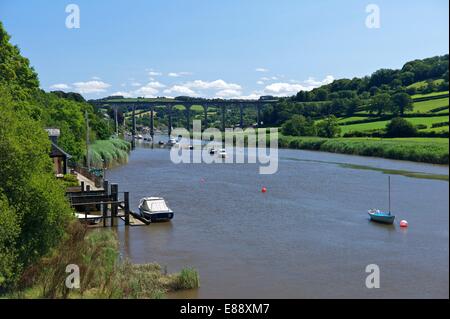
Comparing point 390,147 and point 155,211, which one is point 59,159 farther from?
point 390,147

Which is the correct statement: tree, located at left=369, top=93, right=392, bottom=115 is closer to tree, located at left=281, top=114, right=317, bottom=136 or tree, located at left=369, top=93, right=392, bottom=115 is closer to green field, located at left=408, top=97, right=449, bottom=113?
green field, located at left=408, top=97, right=449, bottom=113

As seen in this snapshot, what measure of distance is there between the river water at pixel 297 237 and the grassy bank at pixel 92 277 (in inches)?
49.4

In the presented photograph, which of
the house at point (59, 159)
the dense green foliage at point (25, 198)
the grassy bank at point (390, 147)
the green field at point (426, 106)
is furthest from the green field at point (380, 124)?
the dense green foliage at point (25, 198)

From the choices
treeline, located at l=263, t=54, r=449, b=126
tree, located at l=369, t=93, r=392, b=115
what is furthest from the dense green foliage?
tree, located at l=369, t=93, r=392, b=115

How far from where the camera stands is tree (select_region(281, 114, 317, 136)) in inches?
4427

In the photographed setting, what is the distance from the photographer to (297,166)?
6619cm

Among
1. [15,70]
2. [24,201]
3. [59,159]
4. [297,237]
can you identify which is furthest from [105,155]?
[24,201]

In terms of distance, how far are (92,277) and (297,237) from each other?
536 inches

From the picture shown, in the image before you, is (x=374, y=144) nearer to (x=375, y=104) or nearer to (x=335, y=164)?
(x=335, y=164)

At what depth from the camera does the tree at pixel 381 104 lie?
301ft

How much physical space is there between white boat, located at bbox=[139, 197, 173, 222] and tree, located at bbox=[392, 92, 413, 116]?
216ft

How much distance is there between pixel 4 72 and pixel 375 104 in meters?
73.1

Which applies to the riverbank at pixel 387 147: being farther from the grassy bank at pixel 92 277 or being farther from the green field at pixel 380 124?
the grassy bank at pixel 92 277

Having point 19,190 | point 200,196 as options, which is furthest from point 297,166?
point 19,190
